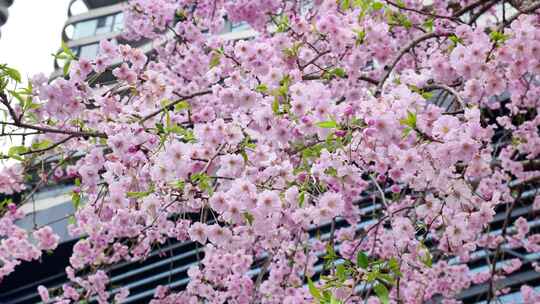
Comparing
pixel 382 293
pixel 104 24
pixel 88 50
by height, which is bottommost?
pixel 382 293

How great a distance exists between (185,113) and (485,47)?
242cm

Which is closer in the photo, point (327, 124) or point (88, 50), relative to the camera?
point (327, 124)

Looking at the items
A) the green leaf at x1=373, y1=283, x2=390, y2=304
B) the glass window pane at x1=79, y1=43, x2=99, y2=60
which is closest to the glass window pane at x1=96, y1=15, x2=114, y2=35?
the glass window pane at x1=79, y1=43, x2=99, y2=60

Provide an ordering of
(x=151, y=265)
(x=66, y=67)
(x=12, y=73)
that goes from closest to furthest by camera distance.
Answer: (x=12, y=73) < (x=66, y=67) < (x=151, y=265)

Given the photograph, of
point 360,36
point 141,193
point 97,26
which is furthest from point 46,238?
point 97,26

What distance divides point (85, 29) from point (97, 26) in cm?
62

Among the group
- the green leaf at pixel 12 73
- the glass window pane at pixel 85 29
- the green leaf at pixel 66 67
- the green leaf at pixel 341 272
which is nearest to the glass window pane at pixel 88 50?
the glass window pane at pixel 85 29

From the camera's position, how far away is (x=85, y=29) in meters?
26.6

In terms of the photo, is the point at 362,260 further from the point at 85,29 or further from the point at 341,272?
the point at 85,29

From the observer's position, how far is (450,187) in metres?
2.82

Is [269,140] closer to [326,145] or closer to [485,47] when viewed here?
[326,145]

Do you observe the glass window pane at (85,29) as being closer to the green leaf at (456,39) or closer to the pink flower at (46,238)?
the pink flower at (46,238)

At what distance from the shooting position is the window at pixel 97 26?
2623cm

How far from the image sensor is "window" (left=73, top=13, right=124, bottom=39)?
2623 centimetres
